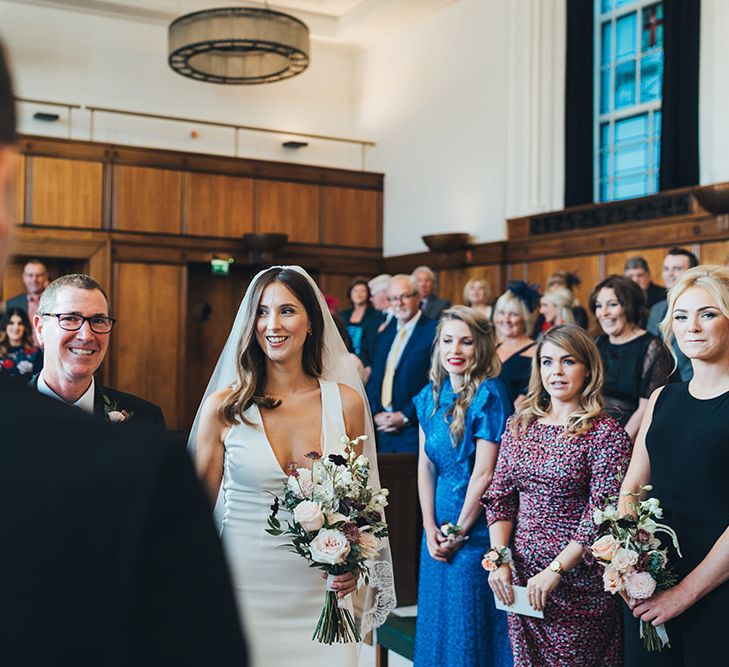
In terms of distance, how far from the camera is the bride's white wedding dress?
3.67 m

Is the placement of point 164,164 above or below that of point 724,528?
above

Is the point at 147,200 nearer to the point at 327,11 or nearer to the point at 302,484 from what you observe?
the point at 327,11

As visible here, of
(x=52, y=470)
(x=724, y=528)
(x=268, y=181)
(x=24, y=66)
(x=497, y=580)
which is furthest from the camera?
(x=268, y=181)

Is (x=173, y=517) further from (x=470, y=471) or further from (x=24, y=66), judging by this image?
(x=24, y=66)

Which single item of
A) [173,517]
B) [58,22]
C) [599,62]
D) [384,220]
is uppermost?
[58,22]

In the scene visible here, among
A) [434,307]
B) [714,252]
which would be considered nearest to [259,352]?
[434,307]

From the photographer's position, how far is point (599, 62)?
12.5m

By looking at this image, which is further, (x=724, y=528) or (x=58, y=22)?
(x=58, y=22)

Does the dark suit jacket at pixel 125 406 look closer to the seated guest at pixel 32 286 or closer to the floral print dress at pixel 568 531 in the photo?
the floral print dress at pixel 568 531

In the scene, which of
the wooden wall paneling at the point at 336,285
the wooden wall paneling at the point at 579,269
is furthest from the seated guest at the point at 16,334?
the wooden wall paneling at the point at 336,285

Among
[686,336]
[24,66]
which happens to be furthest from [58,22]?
[686,336]

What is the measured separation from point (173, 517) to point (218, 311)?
47.6ft

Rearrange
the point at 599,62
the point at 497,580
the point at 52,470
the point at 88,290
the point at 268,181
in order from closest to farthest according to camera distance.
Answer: the point at 52,470
the point at 88,290
the point at 497,580
the point at 599,62
the point at 268,181

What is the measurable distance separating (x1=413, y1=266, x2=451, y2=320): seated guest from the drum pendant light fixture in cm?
384
